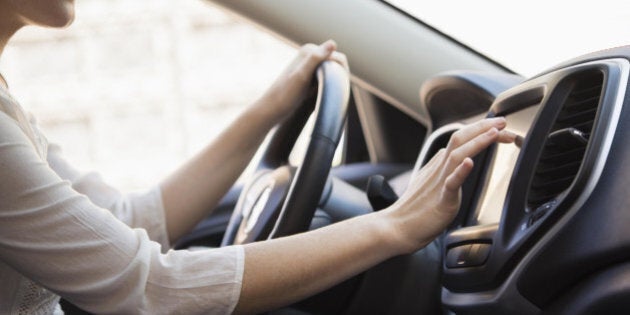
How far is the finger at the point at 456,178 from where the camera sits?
2.68ft

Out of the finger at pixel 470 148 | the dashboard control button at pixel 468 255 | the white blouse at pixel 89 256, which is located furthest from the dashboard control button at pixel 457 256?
the white blouse at pixel 89 256

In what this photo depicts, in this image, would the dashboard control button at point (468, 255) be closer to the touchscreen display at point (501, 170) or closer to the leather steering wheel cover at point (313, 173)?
the touchscreen display at point (501, 170)

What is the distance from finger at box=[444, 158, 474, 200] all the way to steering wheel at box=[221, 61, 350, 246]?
0.20 m

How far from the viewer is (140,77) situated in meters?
14.4

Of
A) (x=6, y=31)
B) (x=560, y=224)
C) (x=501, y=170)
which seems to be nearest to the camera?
(x=560, y=224)

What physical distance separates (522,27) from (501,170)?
14.3 inches

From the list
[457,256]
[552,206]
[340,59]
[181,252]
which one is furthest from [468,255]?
[340,59]

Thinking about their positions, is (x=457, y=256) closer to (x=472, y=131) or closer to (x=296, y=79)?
(x=472, y=131)

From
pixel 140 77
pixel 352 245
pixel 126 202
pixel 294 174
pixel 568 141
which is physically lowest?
pixel 140 77

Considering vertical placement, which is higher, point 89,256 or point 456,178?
point 456,178

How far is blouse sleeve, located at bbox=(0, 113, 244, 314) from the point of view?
84 centimetres

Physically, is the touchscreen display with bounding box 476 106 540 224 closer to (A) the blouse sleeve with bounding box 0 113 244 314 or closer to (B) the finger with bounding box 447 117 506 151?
(B) the finger with bounding box 447 117 506 151

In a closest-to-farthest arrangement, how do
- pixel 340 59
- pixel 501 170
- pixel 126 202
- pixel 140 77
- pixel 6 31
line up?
pixel 501 170
pixel 6 31
pixel 340 59
pixel 126 202
pixel 140 77

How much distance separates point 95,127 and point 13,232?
45.7 feet
